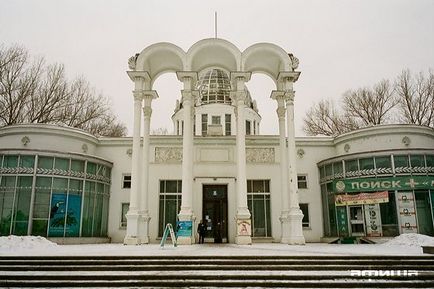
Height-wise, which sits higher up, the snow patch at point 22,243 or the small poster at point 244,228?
the small poster at point 244,228

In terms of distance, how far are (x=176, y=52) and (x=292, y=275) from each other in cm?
1477

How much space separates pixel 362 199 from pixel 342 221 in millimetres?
1962

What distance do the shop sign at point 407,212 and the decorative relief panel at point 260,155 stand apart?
8.18m

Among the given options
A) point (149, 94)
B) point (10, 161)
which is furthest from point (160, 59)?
point (10, 161)

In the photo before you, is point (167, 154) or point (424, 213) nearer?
point (424, 213)


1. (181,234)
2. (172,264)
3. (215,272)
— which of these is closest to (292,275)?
(215,272)

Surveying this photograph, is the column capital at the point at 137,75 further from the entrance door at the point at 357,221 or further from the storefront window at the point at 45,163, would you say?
the entrance door at the point at 357,221

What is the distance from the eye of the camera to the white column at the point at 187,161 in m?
18.0

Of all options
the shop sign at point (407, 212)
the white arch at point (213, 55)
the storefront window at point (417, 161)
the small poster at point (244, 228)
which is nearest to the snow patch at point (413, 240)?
the shop sign at point (407, 212)

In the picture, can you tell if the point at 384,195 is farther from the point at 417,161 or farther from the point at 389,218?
the point at 417,161

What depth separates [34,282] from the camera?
8.85m

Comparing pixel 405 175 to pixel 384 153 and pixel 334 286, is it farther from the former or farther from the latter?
pixel 334 286

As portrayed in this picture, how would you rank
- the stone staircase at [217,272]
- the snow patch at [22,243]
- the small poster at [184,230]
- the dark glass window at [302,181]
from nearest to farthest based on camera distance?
the stone staircase at [217,272], the snow patch at [22,243], the small poster at [184,230], the dark glass window at [302,181]

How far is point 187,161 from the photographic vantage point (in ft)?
62.6
